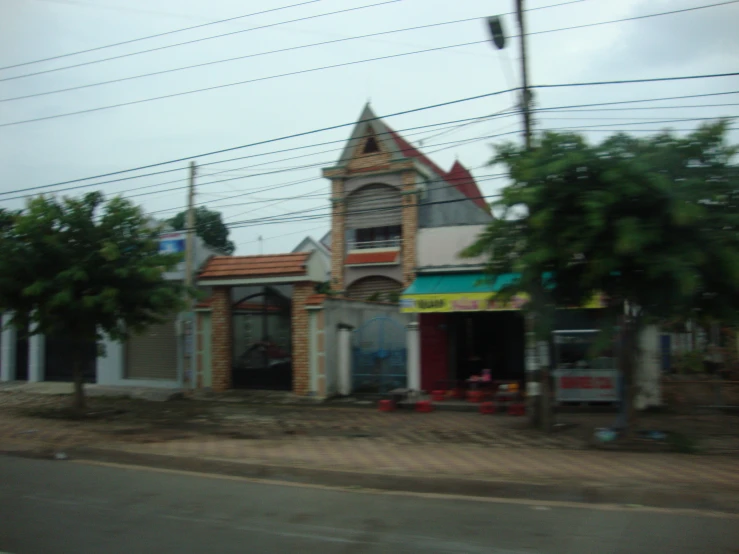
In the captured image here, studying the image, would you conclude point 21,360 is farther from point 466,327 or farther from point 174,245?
point 466,327

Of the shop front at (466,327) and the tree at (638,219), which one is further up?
the tree at (638,219)

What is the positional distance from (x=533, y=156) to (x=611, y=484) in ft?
15.6

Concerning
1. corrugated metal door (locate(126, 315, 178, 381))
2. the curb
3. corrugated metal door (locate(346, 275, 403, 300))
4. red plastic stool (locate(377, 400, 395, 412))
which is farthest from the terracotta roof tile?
corrugated metal door (locate(346, 275, 403, 300))

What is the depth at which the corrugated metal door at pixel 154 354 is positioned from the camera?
1961 centimetres

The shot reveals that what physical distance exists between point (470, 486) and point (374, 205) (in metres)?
19.2

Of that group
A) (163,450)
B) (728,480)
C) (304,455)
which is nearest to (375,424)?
(304,455)

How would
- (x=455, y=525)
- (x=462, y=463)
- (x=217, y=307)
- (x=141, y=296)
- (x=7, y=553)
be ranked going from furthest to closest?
(x=217, y=307)
(x=141, y=296)
(x=462, y=463)
(x=455, y=525)
(x=7, y=553)

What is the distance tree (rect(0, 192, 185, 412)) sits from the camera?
13797 millimetres

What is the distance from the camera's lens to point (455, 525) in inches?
252

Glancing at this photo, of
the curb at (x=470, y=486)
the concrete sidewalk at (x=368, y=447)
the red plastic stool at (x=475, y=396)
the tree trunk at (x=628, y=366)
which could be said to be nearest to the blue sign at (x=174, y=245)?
the concrete sidewalk at (x=368, y=447)

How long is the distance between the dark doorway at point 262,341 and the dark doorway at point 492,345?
16.6 ft

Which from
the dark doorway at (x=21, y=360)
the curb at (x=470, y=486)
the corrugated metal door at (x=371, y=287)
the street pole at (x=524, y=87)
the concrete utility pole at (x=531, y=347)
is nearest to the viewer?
the curb at (x=470, y=486)

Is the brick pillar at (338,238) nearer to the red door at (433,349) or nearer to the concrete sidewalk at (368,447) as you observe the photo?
the red door at (433,349)

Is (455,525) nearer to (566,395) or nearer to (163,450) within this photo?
(163,450)
